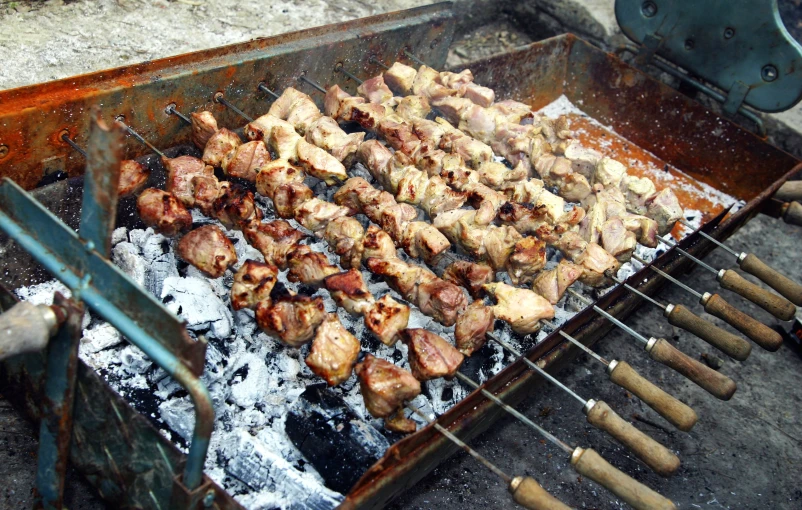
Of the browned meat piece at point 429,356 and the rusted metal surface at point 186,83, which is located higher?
the rusted metal surface at point 186,83

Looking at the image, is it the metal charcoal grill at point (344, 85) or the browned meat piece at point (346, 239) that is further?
the browned meat piece at point (346, 239)

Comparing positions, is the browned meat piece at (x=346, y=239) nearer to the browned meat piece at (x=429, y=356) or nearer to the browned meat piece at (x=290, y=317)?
the browned meat piece at (x=290, y=317)

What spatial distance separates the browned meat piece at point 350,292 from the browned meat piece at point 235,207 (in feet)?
1.67

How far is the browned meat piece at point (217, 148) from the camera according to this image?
3.36 metres

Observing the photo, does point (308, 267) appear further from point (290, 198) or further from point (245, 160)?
point (245, 160)

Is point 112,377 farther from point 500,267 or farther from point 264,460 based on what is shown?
point 500,267

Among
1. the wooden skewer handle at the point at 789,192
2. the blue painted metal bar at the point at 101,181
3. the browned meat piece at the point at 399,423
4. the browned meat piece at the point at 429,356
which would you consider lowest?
the browned meat piece at the point at 399,423

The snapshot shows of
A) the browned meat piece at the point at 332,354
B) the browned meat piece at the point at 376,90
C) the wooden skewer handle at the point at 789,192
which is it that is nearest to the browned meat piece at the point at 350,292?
the browned meat piece at the point at 332,354

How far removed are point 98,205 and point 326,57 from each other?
8.00ft

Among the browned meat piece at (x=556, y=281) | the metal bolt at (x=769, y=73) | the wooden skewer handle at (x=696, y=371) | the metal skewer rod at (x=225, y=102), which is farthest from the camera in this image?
the metal bolt at (x=769, y=73)

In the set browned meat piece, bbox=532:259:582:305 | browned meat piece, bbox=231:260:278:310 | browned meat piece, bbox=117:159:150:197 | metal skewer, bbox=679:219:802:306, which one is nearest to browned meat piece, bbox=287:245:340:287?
browned meat piece, bbox=231:260:278:310

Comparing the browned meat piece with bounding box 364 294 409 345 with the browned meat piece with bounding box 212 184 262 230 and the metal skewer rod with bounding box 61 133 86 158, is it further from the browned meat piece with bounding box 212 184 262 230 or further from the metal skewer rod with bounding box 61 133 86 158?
the metal skewer rod with bounding box 61 133 86 158

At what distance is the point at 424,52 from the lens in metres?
4.56

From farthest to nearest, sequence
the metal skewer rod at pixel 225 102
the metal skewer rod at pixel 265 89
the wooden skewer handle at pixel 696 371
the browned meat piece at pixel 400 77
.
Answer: the browned meat piece at pixel 400 77 → the metal skewer rod at pixel 265 89 → the metal skewer rod at pixel 225 102 → the wooden skewer handle at pixel 696 371
